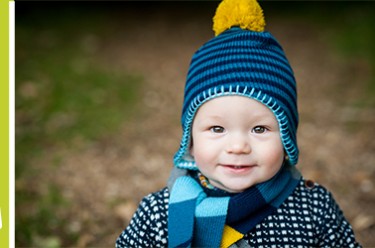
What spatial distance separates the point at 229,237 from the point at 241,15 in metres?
1.00

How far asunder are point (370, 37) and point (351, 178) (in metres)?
3.45

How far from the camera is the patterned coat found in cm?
230

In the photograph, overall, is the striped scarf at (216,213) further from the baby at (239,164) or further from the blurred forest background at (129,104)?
the blurred forest background at (129,104)

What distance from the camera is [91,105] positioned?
5.40m

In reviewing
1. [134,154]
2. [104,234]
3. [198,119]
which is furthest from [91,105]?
[198,119]

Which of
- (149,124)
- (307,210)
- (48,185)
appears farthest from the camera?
(149,124)

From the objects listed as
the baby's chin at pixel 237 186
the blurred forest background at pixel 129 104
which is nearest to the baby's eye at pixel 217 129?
the baby's chin at pixel 237 186

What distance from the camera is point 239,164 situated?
2.15 meters

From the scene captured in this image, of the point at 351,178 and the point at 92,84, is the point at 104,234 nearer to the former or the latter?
the point at 351,178

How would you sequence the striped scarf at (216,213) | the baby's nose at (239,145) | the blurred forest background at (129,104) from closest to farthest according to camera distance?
the baby's nose at (239,145) < the striped scarf at (216,213) < the blurred forest background at (129,104)

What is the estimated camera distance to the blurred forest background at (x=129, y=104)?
3682mm

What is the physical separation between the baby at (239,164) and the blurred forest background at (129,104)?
107cm

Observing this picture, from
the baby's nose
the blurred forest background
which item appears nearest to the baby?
the baby's nose

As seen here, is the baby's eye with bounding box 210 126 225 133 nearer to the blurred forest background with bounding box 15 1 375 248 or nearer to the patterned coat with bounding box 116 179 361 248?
the patterned coat with bounding box 116 179 361 248
